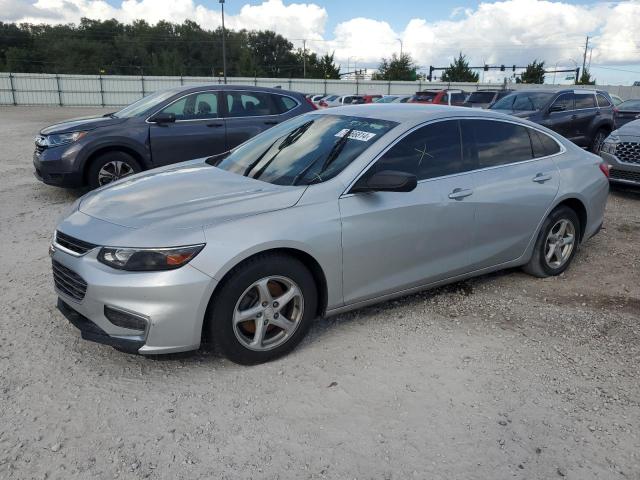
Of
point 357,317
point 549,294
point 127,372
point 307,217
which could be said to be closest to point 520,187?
point 549,294

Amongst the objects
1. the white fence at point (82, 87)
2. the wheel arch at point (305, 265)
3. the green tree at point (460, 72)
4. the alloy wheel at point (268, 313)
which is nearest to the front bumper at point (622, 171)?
the wheel arch at point (305, 265)

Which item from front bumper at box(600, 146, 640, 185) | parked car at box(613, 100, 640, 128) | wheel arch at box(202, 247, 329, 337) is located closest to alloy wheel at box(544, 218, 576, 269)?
wheel arch at box(202, 247, 329, 337)

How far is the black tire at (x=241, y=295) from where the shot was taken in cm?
304

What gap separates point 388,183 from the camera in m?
3.37

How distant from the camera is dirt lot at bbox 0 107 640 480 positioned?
252cm

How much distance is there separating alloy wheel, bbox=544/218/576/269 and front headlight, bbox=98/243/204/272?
3311 millimetres

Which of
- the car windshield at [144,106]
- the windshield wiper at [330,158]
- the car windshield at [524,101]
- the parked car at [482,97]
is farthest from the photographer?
the parked car at [482,97]

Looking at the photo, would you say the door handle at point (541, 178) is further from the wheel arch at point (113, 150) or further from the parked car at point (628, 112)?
the parked car at point (628, 112)

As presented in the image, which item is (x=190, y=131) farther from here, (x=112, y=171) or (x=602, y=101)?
→ (x=602, y=101)

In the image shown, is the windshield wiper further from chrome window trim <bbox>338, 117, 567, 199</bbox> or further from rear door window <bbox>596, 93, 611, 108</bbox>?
rear door window <bbox>596, 93, 611, 108</bbox>

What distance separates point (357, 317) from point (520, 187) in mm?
1740

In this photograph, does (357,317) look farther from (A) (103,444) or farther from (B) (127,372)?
(A) (103,444)

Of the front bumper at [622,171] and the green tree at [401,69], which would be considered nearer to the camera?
the front bumper at [622,171]

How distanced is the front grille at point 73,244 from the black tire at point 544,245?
3.63m
